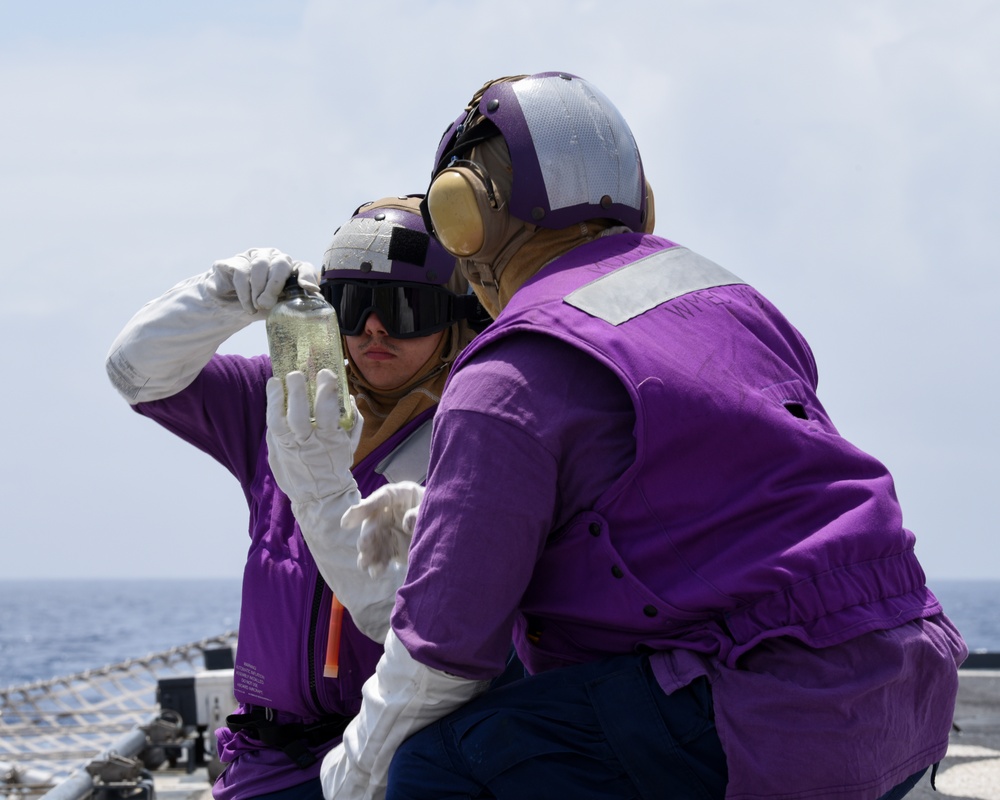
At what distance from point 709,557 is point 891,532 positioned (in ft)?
1.07

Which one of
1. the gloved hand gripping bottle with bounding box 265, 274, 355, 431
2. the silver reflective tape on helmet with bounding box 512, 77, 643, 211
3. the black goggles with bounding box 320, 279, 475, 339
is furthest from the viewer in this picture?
the black goggles with bounding box 320, 279, 475, 339

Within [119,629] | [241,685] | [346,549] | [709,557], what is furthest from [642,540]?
[119,629]

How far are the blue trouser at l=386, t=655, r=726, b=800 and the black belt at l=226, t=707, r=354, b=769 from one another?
124 cm

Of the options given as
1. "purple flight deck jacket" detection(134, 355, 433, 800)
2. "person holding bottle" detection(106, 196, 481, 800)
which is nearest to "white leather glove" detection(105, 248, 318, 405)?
"person holding bottle" detection(106, 196, 481, 800)

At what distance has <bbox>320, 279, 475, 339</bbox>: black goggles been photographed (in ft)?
11.4

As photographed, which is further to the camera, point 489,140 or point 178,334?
point 178,334

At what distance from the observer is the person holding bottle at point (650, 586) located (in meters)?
1.89

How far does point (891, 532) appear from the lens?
2.00 m

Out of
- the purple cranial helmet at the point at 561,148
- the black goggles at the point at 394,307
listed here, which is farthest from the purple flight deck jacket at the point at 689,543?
the black goggles at the point at 394,307

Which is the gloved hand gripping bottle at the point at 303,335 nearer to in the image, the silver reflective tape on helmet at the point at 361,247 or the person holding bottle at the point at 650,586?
the silver reflective tape on helmet at the point at 361,247

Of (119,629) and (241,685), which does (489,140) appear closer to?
(241,685)

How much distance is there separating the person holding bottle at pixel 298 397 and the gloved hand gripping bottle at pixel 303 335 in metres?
0.05

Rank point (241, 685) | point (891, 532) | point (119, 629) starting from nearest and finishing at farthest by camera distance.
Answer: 1. point (891, 532)
2. point (241, 685)
3. point (119, 629)

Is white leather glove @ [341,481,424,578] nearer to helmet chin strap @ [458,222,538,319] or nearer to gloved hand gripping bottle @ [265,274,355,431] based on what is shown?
helmet chin strap @ [458,222,538,319]
